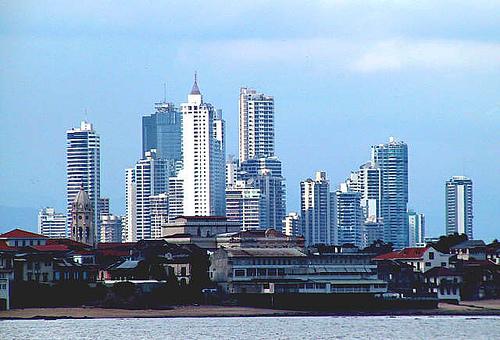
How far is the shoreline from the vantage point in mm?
85812

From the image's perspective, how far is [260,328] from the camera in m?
77.9

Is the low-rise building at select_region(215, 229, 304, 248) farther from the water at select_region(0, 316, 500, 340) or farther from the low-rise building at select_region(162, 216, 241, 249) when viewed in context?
the water at select_region(0, 316, 500, 340)

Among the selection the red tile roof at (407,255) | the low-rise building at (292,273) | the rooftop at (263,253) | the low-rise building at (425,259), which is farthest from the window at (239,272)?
the red tile roof at (407,255)

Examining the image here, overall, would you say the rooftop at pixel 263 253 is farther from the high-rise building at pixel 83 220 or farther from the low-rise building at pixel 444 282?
the high-rise building at pixel 83 220

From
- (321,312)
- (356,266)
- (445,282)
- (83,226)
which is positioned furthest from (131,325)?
(83,226)

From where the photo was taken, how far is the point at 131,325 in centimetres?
7950

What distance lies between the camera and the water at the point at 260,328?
72000 mm

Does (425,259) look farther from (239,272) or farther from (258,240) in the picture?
(239,272)

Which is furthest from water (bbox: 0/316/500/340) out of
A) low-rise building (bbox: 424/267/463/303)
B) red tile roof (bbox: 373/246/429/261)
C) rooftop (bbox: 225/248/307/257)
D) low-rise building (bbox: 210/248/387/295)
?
red tile roof (bbox: 373/246/429/261)

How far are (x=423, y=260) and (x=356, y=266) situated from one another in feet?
48.3

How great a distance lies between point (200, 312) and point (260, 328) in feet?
41.0

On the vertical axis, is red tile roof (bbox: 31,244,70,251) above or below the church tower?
below

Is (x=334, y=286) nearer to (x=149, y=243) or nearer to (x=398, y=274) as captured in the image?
(x=398, y=274)

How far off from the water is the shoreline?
1935mm
